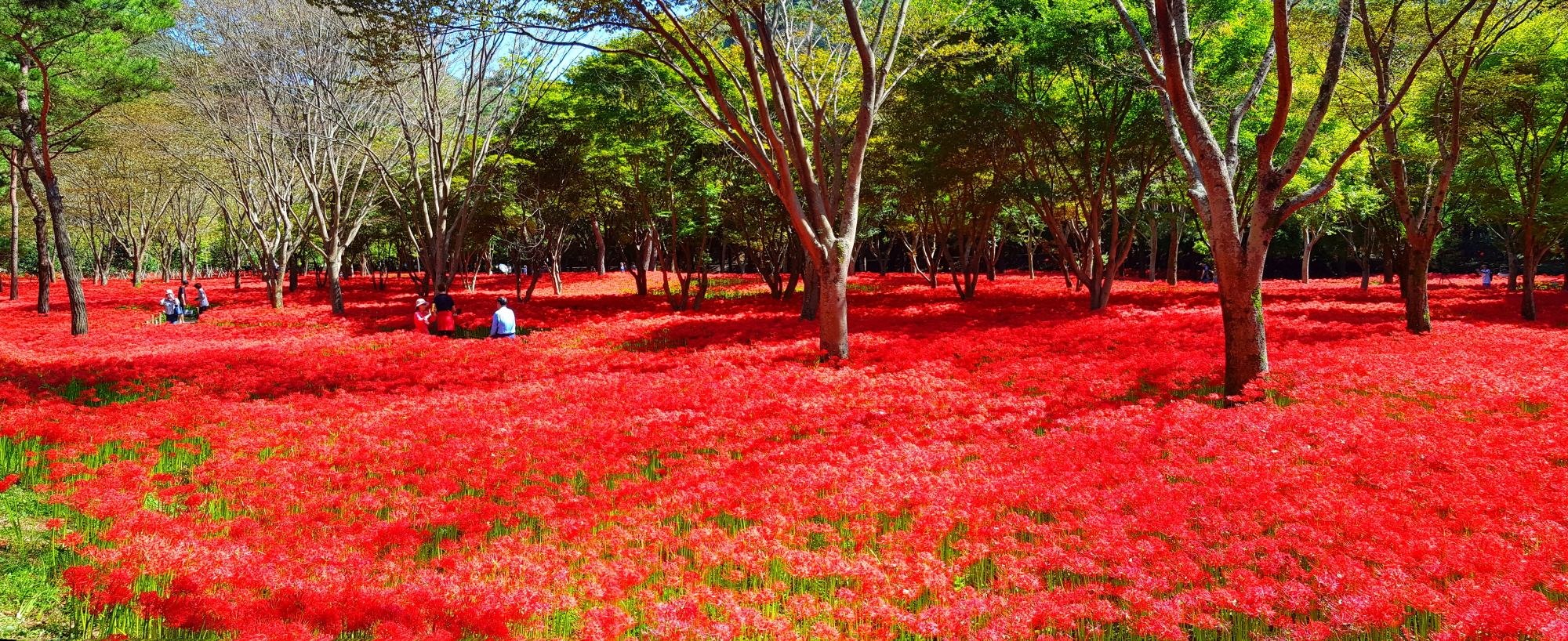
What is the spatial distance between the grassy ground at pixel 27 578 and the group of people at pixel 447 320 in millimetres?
12066

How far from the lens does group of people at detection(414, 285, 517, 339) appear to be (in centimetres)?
1867

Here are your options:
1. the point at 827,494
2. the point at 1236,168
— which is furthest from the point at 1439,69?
the point at 827,494

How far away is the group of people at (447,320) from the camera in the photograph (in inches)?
735

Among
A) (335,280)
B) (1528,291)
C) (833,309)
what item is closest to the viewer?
(833,309)

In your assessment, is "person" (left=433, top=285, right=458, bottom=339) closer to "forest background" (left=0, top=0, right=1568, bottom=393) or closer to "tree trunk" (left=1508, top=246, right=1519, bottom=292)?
"forest background" (left=0, top=0, right=1568, bottom=393)

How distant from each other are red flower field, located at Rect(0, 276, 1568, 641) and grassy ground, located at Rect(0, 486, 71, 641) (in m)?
0.17

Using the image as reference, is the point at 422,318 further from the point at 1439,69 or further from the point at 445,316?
the point at 1439,69

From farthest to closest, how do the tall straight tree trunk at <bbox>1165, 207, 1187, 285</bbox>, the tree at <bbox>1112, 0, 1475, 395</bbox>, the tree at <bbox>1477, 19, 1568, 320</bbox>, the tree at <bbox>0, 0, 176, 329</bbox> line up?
the tall straight tree trunk at <bbox>1165, 207, 1187, 285</bbox> < the tree at <bbox>0, 0, 176, 329</bbox> < the tree at <bbox>1477, 19, 1568, 320</bbox> < the tree at <bbox>1112, 0, 1475, 395</bbox>

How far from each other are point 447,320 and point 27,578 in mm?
15820

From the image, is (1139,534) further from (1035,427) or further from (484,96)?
(484,96)

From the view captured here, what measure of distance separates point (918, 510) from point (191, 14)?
2717 cm

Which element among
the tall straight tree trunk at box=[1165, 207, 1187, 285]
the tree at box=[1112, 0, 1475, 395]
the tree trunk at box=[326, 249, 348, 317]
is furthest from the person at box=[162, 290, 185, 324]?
the tall straight tree trunk at box=[1165, 207, 1187, 285]

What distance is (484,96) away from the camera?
26766 mm

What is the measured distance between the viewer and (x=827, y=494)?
267 inches
